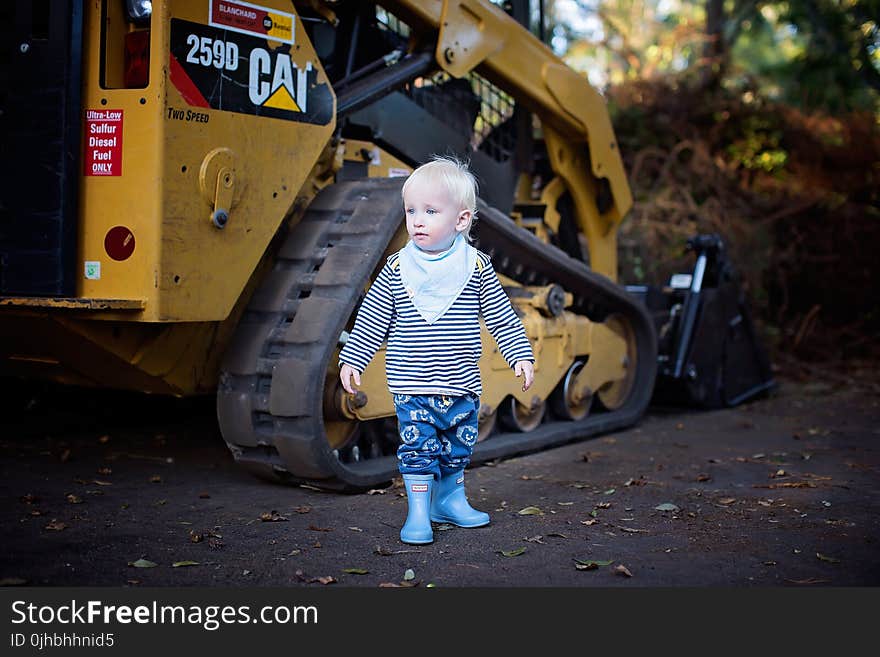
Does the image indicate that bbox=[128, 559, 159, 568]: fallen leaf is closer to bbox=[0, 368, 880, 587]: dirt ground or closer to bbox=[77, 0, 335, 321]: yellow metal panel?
bbox=[0, 368, 880, 587]: dirt ground

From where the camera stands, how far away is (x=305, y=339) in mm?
4473

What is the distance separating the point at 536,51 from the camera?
6.25 meters

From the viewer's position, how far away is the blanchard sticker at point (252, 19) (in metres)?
4.30

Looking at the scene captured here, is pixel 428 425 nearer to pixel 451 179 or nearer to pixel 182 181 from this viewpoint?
pixel 451 179

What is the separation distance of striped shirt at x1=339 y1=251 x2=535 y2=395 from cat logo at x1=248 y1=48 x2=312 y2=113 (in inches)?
36.8

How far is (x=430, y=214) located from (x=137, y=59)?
128 cm

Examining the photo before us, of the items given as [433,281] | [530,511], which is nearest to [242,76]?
[433,281]

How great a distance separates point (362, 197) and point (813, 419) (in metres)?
3.79

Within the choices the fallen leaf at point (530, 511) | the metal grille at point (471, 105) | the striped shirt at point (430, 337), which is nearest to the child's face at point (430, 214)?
the striped shirt at point (430, 337)

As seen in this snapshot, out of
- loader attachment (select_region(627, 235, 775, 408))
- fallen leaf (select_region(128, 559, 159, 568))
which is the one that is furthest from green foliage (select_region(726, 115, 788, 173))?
fallen leaf (select_region(128, 559, 159, 568))

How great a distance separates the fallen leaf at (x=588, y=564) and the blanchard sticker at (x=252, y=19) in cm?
239

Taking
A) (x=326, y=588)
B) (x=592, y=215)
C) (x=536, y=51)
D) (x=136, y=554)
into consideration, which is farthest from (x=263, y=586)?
(x=592, y=215)

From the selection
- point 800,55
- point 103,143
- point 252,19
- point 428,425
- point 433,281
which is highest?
point 800,55

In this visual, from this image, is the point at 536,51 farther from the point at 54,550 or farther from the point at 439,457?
the point at 54,550
